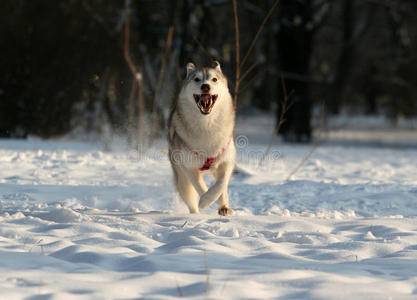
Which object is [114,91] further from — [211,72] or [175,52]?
[211,72]

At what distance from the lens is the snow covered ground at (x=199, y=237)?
269 cm

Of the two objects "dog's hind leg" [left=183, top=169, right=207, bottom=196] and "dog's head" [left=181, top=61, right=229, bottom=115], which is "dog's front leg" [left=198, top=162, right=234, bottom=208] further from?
"dog's head" [left=181, top=61, right=229, bottom=115]

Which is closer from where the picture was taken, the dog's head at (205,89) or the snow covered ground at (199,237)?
the snow covered ground at (199,237)

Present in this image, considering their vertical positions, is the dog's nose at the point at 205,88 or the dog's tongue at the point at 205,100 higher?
the dog's nose at the point at 205,88

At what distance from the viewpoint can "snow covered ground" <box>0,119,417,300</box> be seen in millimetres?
2691

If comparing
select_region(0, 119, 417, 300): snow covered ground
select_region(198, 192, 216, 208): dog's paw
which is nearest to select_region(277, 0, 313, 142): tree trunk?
select_region(0, 119, 417, 300): snow covered ground

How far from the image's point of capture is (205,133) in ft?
15.1

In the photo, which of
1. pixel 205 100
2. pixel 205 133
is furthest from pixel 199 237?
pixel 205 100

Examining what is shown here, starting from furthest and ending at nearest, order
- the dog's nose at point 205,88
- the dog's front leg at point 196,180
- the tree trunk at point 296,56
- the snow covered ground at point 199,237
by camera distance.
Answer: the tree trunk at point 296,56
the dog's front leg at point 196,180
the dog's nose at point 205,88
the snow covered ground at point 199,237

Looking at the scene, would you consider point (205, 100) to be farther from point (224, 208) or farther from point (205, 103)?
point (224, 208)

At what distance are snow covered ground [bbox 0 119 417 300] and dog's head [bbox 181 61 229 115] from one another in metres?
1.02

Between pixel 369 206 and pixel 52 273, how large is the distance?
373 cm

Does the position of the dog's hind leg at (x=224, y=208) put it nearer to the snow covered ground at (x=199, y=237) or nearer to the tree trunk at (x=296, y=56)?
the snow covered ground at (x=199, y=237)

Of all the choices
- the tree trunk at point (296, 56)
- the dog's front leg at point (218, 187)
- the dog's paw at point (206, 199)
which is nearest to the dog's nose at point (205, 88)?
the dog's front leg at point (218, 187)
